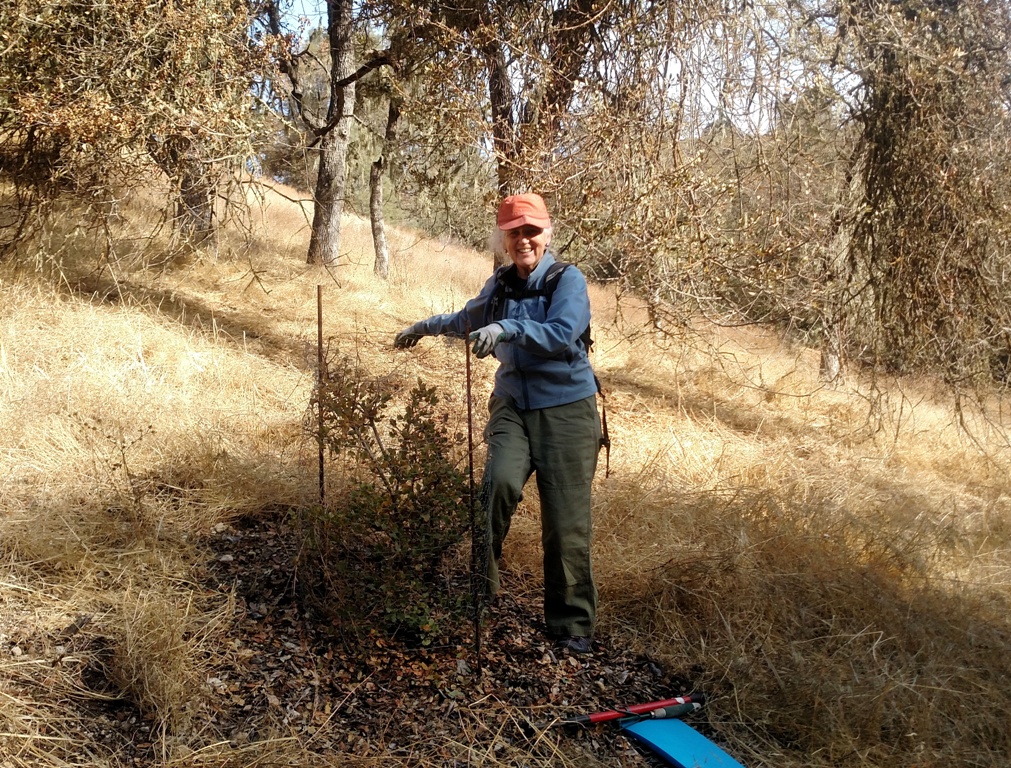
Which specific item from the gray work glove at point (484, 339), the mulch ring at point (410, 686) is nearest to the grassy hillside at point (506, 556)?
the mulch ring at point (410, 686)

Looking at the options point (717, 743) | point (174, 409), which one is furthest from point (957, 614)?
point (174, 409)

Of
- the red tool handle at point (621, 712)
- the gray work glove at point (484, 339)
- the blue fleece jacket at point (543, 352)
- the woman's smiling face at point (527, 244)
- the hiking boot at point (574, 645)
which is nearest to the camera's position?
the gray work glove at point (484, 339)

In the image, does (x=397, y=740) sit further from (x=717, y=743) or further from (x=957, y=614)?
(x=957, y=614)

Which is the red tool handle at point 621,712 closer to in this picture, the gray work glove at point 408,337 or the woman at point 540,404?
the woman at point 540,404

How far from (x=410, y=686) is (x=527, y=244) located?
172cm

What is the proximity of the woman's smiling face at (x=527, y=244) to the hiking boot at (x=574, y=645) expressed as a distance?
1503mm

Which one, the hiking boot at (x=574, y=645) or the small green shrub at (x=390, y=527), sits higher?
the small green shrub at (x=390, y=527)

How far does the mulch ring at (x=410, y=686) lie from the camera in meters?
2.84

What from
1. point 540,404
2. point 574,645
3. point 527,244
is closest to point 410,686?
point 574,645

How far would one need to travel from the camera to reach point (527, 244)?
3.25 metres

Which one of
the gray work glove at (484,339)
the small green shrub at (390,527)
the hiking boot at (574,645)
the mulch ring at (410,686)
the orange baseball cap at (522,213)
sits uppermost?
the orange baseball cap at (522,213)

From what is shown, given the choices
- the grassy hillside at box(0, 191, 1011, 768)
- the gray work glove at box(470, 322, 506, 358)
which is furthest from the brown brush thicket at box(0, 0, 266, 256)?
the gray work glove at box(470, 322, 506, 358)

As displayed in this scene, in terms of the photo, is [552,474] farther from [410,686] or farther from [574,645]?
[410,686]

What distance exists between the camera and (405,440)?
3057 mm
